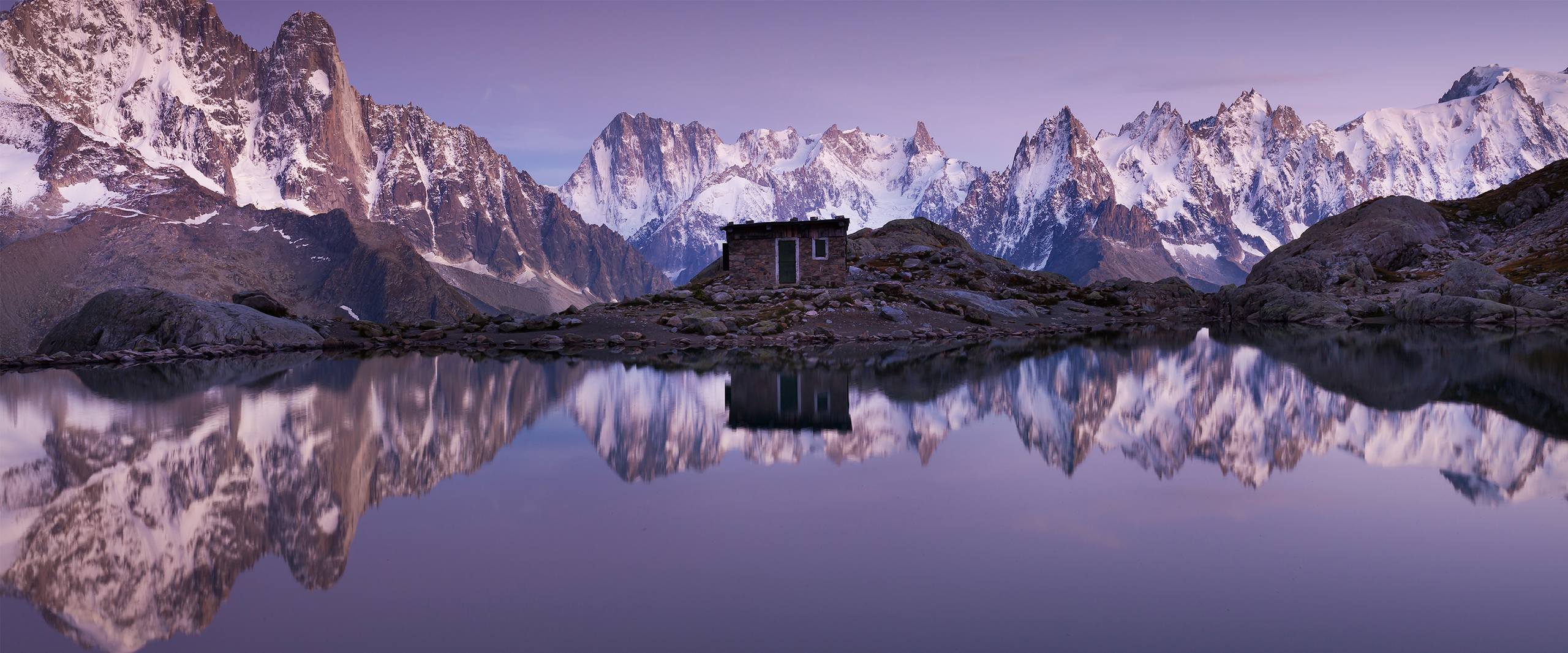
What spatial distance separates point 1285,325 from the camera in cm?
6438

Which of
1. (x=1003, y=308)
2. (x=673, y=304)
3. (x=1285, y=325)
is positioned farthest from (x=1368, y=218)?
(x=673, y=304)

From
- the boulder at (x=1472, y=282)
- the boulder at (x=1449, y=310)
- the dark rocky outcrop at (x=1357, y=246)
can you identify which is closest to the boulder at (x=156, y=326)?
the boulder at (x=1449, y=310)

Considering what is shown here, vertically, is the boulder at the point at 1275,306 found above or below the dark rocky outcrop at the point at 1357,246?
below

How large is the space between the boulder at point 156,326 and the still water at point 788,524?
1787 centimetres

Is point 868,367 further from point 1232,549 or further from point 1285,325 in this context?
point 1285,325

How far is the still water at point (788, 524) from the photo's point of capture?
7758 mm

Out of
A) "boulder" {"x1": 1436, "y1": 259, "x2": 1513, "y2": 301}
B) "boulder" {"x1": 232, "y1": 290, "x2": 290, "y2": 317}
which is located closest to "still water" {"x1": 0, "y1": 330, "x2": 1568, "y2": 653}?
"boulder" {"x1": 232, "y1": 290, "x2": 290, "y2": 317}

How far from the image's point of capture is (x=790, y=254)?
57000mm

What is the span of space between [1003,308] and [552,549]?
172 ft

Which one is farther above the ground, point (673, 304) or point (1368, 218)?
point (1368, 218)

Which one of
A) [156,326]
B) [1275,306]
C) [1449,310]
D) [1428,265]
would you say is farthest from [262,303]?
[1428,265]

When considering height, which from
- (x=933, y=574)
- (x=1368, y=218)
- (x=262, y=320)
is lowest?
(x=933, y=574)

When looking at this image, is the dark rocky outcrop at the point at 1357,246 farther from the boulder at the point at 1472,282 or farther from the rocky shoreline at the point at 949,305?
the boulder at the point at 1472,282

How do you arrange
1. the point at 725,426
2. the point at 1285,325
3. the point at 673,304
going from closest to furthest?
1. the point at 725,426
2. the point at 673,304
3. the point at 1285,325
